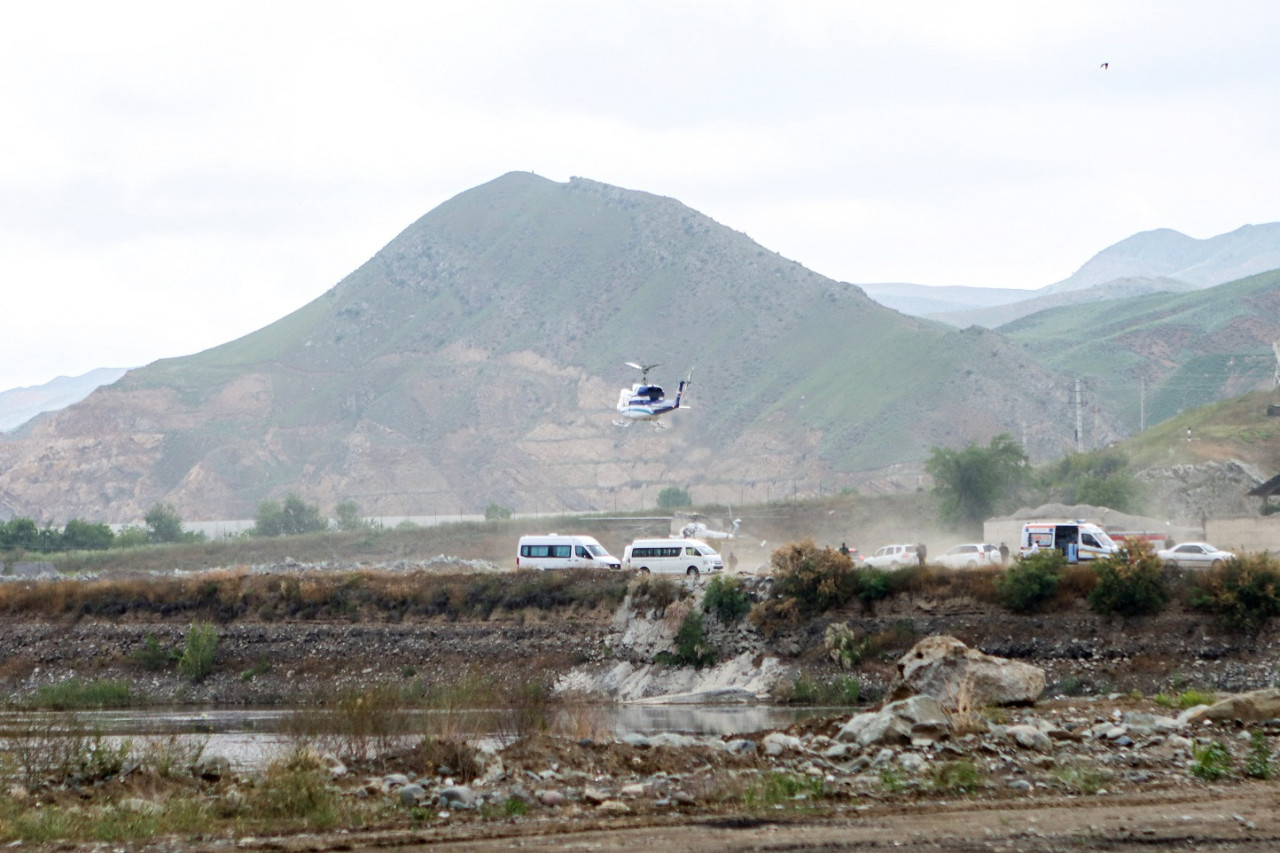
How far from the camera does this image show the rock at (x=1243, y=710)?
74.6 ft

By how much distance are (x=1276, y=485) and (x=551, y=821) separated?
2339 inches

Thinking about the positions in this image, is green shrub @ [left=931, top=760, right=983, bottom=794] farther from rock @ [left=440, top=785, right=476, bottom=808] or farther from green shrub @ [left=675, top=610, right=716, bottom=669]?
green shrub @ [left=675, top=610, right=716, bottom=669]

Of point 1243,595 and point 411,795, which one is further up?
point 1243,595

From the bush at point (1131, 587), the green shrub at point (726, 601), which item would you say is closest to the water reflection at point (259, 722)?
the green shrub at point (726, 601)

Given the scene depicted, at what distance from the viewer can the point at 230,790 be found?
63.2ft

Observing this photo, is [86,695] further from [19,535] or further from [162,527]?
[162,527]

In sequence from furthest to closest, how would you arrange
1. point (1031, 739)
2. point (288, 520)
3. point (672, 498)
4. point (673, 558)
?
point (672, 498)
point (288, 520)
point (673, 558)
point (1031, 739)

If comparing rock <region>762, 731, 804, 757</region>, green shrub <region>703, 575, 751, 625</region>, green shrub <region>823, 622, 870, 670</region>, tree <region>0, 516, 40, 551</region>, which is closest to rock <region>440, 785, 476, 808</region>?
rock <region>762, 731, 804, 757</region>

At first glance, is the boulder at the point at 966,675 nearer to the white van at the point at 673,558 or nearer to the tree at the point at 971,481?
the white van at the point at 673,558

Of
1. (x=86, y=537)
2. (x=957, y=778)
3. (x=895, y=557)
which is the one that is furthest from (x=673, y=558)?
(x=86, y=537)

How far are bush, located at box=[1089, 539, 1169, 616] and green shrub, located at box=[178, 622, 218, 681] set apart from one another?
29.6 metres

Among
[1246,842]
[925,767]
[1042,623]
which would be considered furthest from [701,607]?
[1246,842]

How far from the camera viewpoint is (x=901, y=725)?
69.4 feet

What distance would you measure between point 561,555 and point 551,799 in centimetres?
3799
